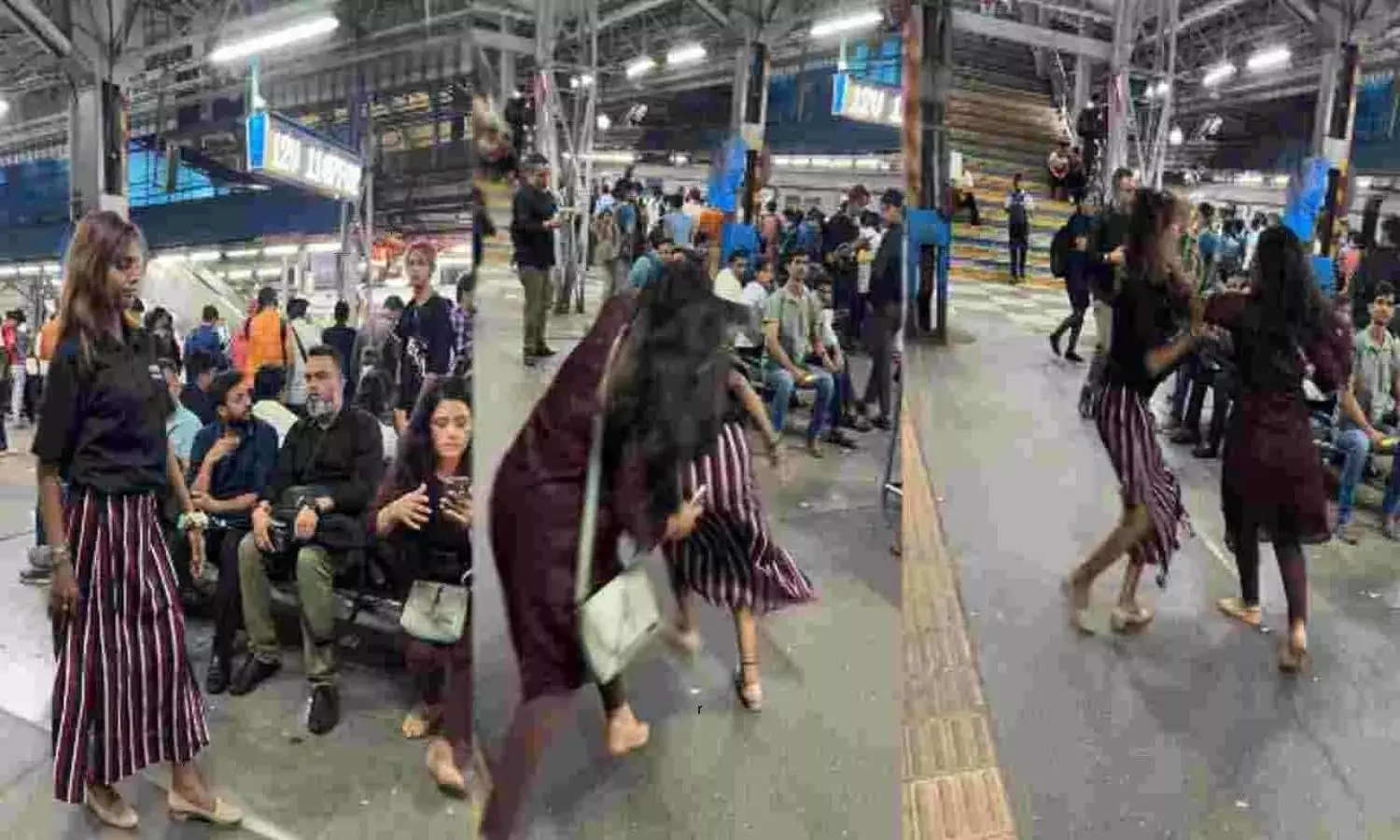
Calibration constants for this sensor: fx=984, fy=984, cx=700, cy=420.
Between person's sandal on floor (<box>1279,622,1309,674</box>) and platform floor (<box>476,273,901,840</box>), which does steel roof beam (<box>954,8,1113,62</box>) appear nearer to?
platform floor (<box>476,273,901,840</box>)

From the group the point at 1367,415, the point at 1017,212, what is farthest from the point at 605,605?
the point at 1367,415

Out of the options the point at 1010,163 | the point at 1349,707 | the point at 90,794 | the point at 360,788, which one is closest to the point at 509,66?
the point at 1010,163

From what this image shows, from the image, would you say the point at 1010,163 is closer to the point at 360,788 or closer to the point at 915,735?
the point at 915,735

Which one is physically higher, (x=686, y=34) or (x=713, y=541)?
(x=686, y=34)

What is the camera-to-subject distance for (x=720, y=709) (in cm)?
55

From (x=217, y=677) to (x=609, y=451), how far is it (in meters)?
0.84

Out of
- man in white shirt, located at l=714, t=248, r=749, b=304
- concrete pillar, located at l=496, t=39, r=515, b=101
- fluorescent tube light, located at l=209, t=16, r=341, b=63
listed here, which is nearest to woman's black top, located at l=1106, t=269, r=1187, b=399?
man in white shirt, located at l=714, t=248, r=749, b=304

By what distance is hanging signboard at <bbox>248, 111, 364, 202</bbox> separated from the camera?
57 cm

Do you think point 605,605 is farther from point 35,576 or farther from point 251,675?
point 35,576

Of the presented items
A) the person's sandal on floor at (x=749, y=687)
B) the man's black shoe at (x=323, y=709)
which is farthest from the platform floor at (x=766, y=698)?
the man's black shoe at (x=323, y=709)

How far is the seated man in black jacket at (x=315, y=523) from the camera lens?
623 mm

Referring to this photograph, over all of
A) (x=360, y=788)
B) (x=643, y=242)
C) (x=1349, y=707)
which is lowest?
(x=1349, y=707)

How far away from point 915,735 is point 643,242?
0.46m

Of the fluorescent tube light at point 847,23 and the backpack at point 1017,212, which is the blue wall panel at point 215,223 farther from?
the backpack at point 1017,212
